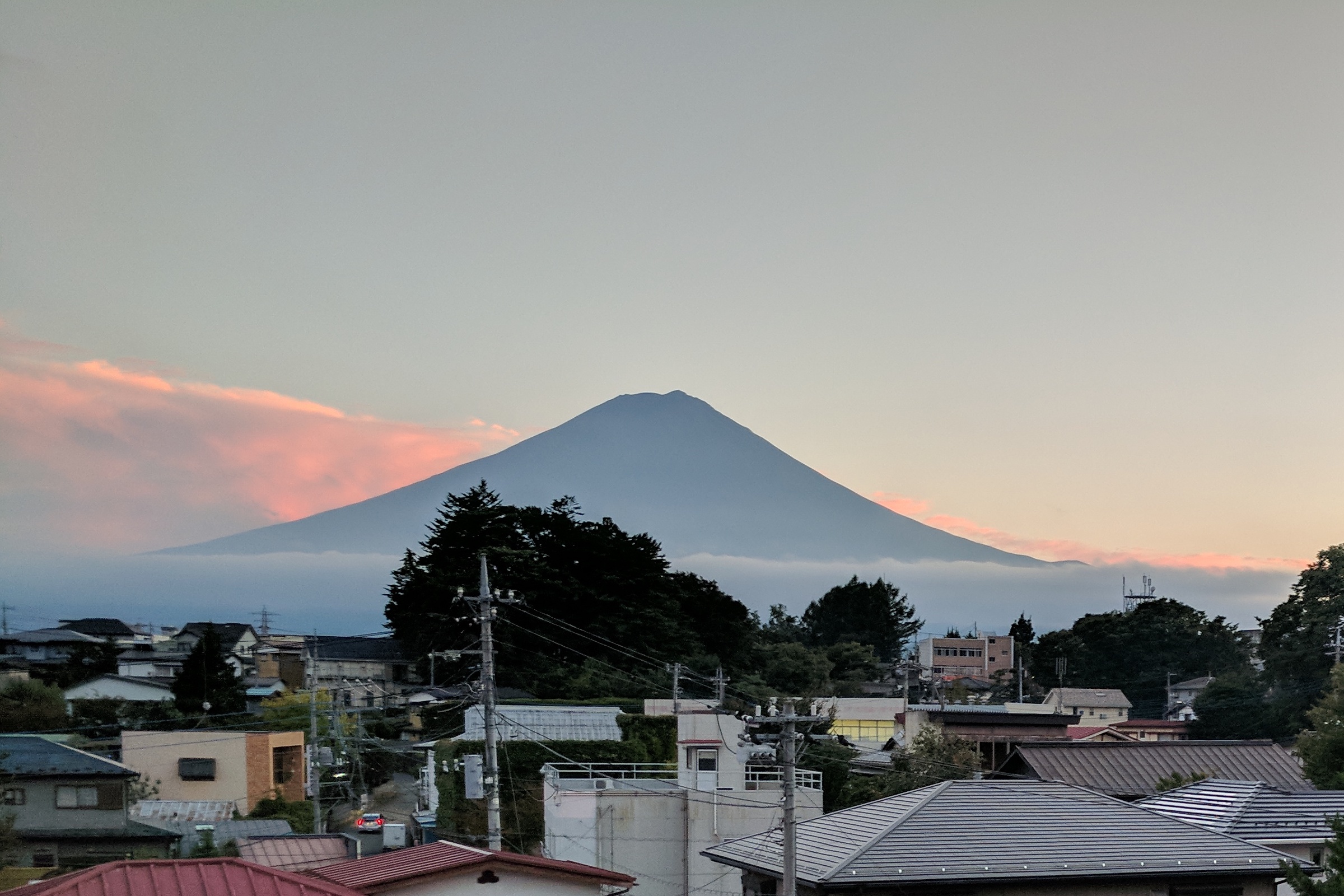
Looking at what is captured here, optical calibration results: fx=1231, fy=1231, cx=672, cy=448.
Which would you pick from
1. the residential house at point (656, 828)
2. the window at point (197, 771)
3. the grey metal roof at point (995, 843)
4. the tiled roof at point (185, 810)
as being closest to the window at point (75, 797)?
the tiled roof at point (185, 810)

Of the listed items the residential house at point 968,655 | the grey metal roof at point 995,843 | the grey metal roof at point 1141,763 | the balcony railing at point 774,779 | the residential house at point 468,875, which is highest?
the residential house at point 468,875

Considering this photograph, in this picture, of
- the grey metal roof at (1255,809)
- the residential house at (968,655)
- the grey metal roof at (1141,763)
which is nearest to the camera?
the grey metal roof at (1255,809)

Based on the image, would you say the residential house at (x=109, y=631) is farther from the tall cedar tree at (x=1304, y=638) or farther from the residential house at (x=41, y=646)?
the tall cedar tree at (x=1304, y=638)

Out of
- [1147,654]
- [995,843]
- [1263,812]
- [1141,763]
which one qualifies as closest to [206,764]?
[1141,763]

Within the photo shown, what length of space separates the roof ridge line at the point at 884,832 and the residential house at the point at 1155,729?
137 feet

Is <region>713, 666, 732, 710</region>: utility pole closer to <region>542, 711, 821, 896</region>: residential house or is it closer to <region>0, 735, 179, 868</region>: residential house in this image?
<region>542, 711, 821, 896</region>: residential house

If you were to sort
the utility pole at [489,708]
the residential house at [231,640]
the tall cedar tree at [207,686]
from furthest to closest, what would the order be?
1. the residential house at [231,640]
2. the tall cedar tree at [207,686]
3. the utility pole at [489,708]

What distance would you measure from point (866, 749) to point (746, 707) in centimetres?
759

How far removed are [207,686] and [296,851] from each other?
32.7 m

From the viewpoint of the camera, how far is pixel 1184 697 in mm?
76812

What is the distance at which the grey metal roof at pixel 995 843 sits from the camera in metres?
14.8

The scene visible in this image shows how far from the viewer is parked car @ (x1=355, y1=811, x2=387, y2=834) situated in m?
33.2

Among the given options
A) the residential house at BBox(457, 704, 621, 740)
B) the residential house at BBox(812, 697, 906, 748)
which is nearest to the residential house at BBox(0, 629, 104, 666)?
the residential house at BBox(457, 704, 621, 740)

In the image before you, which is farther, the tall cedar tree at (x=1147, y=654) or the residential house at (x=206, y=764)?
the tall cedar tree at (x=1147, y=654)
